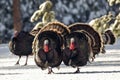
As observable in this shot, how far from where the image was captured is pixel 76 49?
1562cm

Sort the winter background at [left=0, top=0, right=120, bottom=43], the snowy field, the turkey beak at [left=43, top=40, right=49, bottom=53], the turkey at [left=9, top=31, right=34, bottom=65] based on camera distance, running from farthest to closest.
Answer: the winter background at [left=0, top=0, right=120, bottom=43], the turkey at [left=9, top=31, right=34, bottom=65], the turkey beak at [left=43, top=40, right=49, bottom=53], the snowy field

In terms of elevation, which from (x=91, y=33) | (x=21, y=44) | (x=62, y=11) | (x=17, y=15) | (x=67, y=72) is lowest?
(x=67, y=72)

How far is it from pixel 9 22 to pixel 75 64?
25884 millimetres

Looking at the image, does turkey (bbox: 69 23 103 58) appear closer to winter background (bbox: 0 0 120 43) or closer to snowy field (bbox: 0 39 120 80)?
snowy field (bbox: 0 39 120 80)

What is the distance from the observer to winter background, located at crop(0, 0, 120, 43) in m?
41.2

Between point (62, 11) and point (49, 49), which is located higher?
point (62, 11)

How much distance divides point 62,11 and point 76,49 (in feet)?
90.3

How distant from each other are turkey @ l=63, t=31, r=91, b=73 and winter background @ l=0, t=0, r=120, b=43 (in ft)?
79.7

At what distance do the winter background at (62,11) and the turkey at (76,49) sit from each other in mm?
24306

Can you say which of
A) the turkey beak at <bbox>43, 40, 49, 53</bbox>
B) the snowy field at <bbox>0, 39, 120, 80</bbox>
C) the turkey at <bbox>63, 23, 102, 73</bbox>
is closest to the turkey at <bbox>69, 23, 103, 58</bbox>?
the snowy field at <bbox>0, 39, 120, 80</bbox>

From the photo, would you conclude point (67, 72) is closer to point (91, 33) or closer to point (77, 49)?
point (77, 49)

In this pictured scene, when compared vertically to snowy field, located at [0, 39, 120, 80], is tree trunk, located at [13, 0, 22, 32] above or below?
above

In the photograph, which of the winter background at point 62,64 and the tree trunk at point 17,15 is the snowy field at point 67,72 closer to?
the winter background at point 62,64

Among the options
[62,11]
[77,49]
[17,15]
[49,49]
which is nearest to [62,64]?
[77,49]
